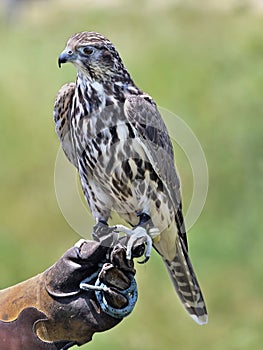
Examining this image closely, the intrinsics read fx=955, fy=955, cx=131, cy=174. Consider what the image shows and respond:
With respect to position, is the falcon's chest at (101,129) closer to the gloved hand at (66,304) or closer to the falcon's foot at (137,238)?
the falcon's foot at (137,238)

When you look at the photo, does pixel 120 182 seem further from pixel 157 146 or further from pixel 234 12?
pixel 234 12

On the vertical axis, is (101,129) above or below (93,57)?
below

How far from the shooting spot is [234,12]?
1580cm

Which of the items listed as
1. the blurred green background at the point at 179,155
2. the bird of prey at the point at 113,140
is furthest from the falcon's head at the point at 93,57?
the blurred green background at the point at 179,155

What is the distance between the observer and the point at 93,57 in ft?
14.8

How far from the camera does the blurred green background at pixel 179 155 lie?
8328 mm

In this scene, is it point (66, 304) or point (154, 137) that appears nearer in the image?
point (66, 304)

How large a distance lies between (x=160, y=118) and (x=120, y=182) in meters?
0.43

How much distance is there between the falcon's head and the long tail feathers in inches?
42.9

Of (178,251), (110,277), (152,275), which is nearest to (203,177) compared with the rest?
(110,277)

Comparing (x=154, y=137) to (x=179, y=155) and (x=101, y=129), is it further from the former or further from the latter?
(x=179, y=155)

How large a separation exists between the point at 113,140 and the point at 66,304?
1.07 metres

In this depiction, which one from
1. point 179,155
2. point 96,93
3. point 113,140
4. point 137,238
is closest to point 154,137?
point 113,140

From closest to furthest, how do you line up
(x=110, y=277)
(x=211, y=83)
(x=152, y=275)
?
(x=110, y=277)
(x=152, y=275)
(x=211, y=83)
